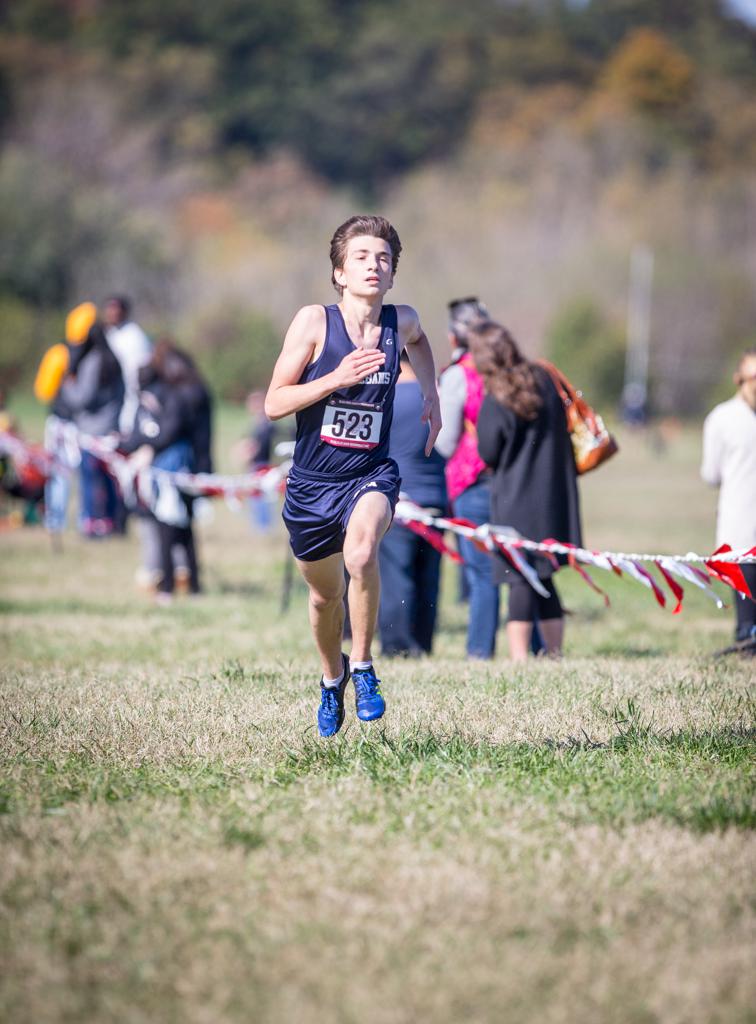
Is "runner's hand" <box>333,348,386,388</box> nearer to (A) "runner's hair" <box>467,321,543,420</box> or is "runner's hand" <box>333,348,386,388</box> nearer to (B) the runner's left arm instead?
(B) the runner's left arm

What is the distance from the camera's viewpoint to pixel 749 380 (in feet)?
28.8

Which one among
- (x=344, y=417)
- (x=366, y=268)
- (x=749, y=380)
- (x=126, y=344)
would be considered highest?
(x=126, y=344)

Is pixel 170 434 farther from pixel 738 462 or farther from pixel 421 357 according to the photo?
pixel 421 357

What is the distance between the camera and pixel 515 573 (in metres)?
8.54

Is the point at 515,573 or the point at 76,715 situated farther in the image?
the point at 515,573

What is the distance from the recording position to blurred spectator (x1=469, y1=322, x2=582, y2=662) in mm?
8391

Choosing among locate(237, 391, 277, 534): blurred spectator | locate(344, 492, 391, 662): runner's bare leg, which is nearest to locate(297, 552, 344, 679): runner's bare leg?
locate(344, 492, 391, 662): runner's bare leg

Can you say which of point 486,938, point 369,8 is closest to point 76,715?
point 486,938

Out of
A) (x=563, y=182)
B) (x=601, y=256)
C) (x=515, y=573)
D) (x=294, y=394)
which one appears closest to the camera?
(x=294, y=394)

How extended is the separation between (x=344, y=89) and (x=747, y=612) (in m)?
99.3

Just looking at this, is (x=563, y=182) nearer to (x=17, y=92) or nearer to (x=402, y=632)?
(x=17, y=92)

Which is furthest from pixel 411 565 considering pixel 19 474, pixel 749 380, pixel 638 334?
pixel 638 334

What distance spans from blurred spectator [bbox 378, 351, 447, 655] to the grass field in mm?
1424

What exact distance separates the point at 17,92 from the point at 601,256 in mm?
43257
